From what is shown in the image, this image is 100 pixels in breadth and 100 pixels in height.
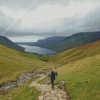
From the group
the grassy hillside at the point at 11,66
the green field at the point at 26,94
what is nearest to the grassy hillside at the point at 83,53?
the grassy hillside at the point at 11,66

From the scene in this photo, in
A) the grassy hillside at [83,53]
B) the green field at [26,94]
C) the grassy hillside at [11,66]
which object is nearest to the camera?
the green field at [26,94]

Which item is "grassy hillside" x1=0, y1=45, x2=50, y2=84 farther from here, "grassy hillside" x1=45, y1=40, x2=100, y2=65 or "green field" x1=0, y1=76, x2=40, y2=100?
"grassy hillside" x1=45, y1=40, x2=100, y2=65

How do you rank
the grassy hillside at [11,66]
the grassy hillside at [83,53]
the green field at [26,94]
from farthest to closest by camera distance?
the grassy hillside at [83,53] < the grassy hillside at [11,66] < the green field at [26,94]

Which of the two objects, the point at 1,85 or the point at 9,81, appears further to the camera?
the point at 9,81

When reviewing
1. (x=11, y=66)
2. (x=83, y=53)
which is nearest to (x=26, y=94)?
(x=11, y=66)

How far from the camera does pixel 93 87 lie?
1250cm

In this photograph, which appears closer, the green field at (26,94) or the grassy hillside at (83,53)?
the green field at (26,94)

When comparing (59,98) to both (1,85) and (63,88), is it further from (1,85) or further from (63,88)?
(1,85)

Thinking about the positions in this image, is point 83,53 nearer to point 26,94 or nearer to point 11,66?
point 11,66

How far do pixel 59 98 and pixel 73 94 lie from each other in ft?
6.51

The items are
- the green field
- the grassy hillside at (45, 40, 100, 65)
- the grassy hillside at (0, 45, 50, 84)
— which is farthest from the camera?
the grassy hillside at (45, 40, 100, 65)

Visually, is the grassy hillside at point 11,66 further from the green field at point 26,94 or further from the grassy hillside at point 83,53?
the grassy hillside at point 83,53

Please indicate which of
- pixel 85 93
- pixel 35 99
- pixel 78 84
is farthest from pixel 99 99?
pixel 35 99

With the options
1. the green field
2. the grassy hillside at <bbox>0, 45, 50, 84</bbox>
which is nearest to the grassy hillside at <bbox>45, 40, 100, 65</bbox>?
the grassy hillside at <bbox>0, 45, 50, 84</bbox>
